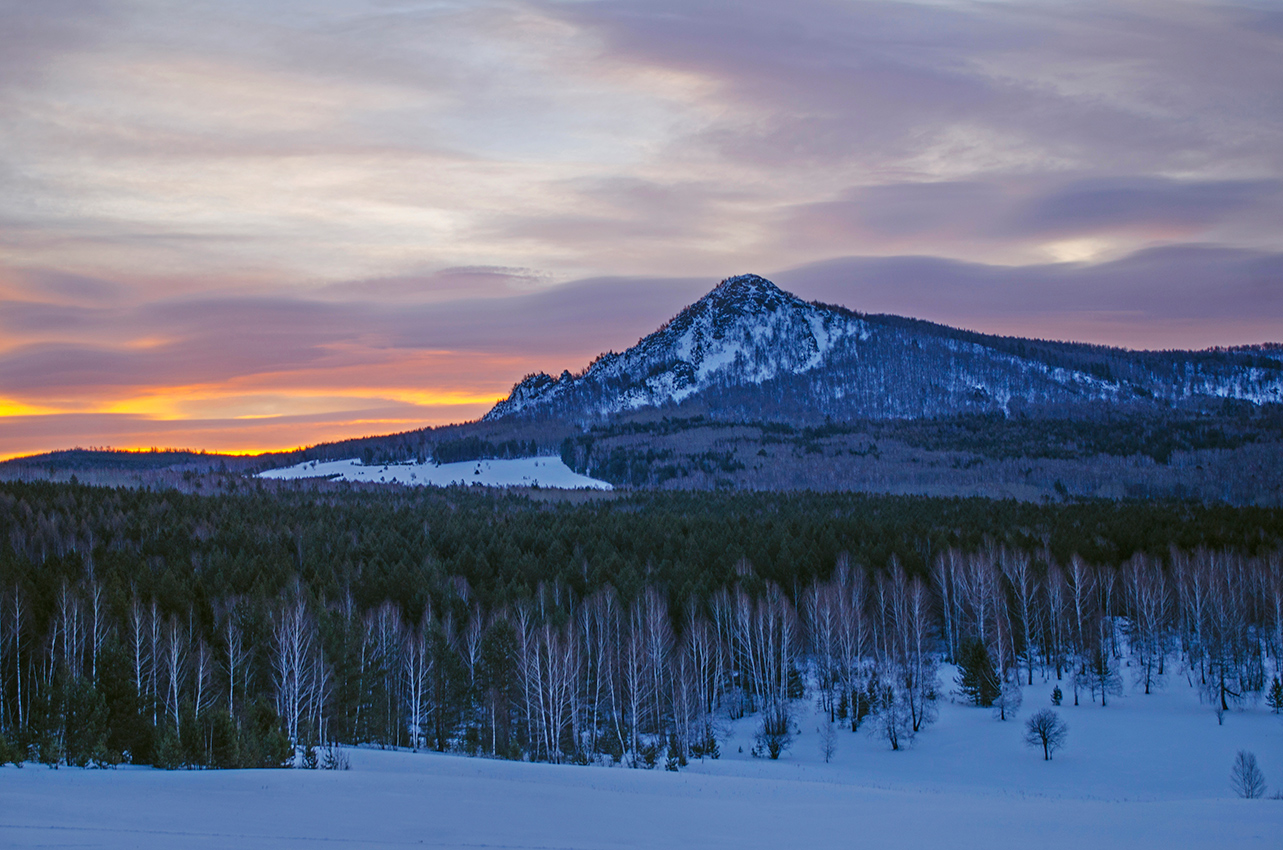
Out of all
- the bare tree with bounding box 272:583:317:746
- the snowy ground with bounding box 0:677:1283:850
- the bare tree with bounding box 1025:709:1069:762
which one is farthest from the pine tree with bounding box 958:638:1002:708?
the bare tree with bounding box 272:583:317:746

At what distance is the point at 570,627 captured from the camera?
179ft

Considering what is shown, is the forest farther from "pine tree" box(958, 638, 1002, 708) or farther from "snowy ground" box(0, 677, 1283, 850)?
"snowy ground" box(0, 677, 1283, 850)

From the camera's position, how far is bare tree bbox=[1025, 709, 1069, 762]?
52125 mm

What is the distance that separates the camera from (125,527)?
88938mm

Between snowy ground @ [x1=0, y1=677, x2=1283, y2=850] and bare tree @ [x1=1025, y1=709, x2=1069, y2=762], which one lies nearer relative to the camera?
snowy ground @ [x1=0, y1=677, x2=1283, y2=850]

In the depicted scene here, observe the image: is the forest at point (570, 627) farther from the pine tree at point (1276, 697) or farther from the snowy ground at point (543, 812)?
the snowy ground at point (543, 812)

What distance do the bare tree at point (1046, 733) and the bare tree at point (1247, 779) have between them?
8.25m

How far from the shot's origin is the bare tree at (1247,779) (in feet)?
137

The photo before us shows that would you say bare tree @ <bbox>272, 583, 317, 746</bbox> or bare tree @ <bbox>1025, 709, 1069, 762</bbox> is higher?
bare tree @ <bbox>272, 583, 317, 746</bbox>

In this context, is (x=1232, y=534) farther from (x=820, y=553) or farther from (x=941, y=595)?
(x=820, y=553)

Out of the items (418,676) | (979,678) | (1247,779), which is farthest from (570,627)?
(1247,779)

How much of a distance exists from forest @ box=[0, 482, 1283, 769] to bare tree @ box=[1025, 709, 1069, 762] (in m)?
6.44

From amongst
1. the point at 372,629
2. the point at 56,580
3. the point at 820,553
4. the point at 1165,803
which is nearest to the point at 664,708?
the point at 372,629

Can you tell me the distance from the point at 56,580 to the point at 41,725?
875 inches
